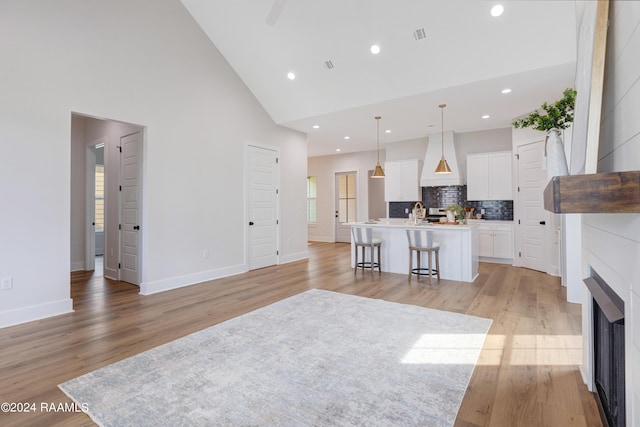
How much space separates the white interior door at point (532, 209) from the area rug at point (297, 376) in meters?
3.62

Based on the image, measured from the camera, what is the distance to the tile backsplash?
710cm

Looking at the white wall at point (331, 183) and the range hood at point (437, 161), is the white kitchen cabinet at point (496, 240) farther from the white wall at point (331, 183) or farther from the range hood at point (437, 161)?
the white wall at point (331, 183)

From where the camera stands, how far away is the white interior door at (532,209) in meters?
5.83

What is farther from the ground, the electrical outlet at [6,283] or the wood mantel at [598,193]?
the wood mantel at [598,193]

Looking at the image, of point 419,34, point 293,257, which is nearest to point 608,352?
point 419,34

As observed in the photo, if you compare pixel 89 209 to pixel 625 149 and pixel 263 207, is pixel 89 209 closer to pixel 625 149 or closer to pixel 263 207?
pixel 263 207

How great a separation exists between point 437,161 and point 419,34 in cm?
388

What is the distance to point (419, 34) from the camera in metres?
4.16

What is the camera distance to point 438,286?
15.7ft

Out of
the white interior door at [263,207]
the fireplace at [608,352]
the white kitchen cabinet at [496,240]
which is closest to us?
the fireplace at [608,352]

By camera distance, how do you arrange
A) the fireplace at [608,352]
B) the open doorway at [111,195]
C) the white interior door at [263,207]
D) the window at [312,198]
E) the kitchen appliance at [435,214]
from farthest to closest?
the window at [312,198] → the kitchen appliance at [435,214] → the white interior door at [263,207] → the open doorway at [111,195] → the fireplace at [608,352]

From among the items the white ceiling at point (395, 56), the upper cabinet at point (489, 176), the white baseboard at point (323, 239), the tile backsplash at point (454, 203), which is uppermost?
the white ceiling at point (395, 56)

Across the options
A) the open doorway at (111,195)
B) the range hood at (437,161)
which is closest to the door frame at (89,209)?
the open doorway at (111,195)

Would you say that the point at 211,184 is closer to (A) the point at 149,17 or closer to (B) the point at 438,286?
(A) the point at 149,17
